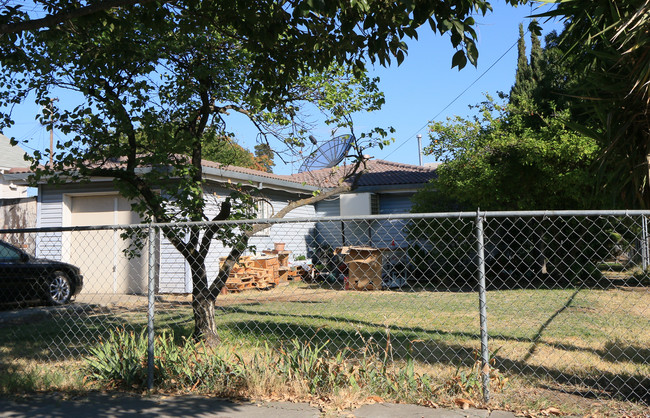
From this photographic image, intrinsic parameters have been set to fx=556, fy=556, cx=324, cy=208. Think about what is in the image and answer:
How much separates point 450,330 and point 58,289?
8.20 m

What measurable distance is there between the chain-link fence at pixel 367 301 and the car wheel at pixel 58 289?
0.09 ft

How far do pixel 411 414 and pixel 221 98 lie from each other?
211 inches

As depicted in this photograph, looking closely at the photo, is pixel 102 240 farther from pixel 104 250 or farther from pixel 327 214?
pixel 327 214

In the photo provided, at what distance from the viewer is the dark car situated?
10773 mm

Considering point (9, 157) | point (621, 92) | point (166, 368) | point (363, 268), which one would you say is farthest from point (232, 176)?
point (9, 157)

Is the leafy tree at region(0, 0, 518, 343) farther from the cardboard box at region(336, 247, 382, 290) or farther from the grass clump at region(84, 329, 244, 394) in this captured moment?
the cardboard box at region(336, 247, 382, 290)

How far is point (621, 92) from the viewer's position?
502 centimetres

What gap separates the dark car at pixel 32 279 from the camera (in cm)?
1077

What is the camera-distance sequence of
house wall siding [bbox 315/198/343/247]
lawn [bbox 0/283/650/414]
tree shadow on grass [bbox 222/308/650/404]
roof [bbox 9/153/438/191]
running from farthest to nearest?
house wall siding [bbox 315/198/343/247], roof [bbox 9/153/438/191], lawn [bbox 0/283/650/414], tree shadow on grass [bbox 222/308/650/404]

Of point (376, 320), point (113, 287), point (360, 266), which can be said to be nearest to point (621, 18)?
point (376, 320)

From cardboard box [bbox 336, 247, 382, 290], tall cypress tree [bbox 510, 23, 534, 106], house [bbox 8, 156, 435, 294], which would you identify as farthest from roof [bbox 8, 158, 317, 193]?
tall cypress tree [bbox 510, 23, 534, 106]

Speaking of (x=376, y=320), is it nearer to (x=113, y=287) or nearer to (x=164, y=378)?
(x=164, y=378)

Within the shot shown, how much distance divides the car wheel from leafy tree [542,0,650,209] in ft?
34.4

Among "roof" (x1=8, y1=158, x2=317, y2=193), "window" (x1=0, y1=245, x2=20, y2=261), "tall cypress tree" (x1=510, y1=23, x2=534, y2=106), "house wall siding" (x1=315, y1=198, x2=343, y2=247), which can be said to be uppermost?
"tall cypress tree" (x1=510, y1=23, x2=534, y2=106)
